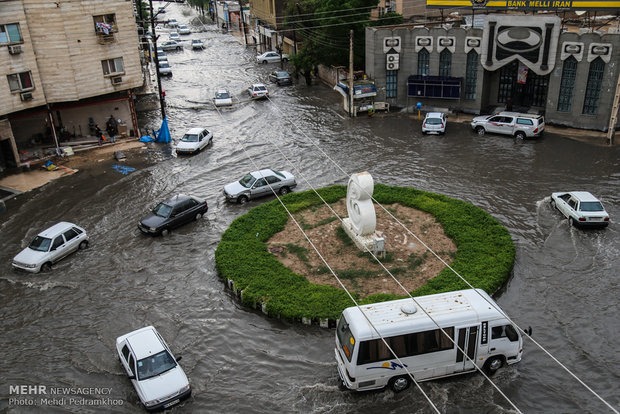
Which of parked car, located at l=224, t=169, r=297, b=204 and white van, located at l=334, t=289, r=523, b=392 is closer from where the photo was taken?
white van, located at l=334, t=289, r=523, b=392

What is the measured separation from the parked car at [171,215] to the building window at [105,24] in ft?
53.3

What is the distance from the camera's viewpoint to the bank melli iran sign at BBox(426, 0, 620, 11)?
1361 inches

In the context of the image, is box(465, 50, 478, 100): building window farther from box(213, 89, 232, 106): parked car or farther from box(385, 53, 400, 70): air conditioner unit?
box(213, 89, 232, 106): parked car

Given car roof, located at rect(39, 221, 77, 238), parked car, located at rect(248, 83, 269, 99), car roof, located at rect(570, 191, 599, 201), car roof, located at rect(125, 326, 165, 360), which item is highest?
parked car, located at rect(248, 83, 269, 99)

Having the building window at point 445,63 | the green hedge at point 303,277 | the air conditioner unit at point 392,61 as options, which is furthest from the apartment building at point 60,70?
the building window at point 445,63

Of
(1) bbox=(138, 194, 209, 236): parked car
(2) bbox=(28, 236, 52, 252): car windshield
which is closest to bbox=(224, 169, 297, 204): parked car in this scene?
(1) bbox=(138, 194, 209, 236): parked car

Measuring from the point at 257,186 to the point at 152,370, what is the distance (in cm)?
1516

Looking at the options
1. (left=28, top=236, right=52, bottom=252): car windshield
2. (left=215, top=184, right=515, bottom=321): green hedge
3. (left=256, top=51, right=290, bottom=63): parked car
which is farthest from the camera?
(left=256, top=51, right=290, bottom=63): parked car

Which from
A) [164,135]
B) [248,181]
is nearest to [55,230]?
[248,181]

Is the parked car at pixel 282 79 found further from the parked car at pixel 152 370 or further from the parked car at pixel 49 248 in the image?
the parked car at pixel 152 370

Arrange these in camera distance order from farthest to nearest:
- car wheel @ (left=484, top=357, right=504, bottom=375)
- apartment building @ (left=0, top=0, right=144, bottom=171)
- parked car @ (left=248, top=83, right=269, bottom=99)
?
parked car @ (left=248, top=83, right=269, bottom=99), apartment building @ (left=0, top=0, right=144, bottom=171), car wheel @ (left=484, top=357, right=504, bottom=375)

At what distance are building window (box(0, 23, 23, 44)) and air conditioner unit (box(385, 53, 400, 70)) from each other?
26716mm

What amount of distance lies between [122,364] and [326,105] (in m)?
36.0

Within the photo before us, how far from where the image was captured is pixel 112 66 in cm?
3834
